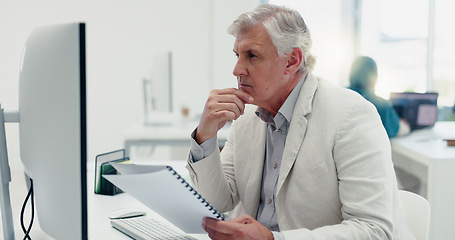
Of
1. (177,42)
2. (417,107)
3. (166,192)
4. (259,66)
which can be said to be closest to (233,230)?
(166,192)

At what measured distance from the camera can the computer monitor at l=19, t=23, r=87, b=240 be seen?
64 cm

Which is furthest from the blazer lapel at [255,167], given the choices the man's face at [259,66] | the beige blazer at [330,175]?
the man's face at [259,66]

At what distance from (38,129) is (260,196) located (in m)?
0.77

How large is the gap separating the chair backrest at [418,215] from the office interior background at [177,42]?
4.01 m

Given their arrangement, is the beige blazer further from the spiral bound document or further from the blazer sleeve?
the spiral bound document

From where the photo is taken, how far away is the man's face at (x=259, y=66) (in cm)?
126

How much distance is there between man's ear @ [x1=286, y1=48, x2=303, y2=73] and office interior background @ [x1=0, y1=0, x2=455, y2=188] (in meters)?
3.90

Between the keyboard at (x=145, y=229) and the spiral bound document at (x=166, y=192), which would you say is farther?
the keyboard at (x=145, y=229)

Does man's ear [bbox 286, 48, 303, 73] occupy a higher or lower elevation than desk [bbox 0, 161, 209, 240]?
higher

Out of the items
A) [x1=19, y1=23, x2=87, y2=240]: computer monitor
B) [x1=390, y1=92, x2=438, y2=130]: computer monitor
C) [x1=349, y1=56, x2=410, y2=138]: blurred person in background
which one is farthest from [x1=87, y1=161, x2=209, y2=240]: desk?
[x1=390, y1=92, x2=438, y2=130]: computer monitor

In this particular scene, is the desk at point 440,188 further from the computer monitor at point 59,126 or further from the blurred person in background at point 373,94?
the computer monitor at point 59,126

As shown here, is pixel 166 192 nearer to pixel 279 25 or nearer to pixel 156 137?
pixel 279 25

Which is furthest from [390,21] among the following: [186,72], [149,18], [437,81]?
[149,18]

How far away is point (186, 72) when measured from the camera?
211 inches
